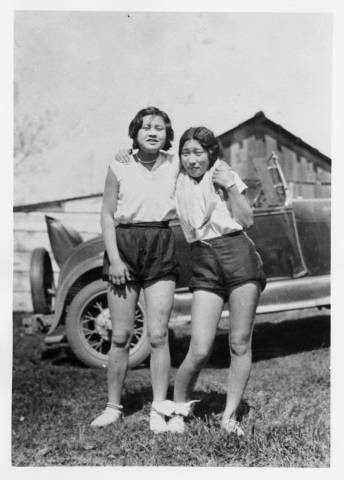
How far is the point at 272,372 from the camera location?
467 cm

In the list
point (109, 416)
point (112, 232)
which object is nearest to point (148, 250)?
point (112, 232)

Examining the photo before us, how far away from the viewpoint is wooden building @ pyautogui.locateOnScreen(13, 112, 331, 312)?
15.3ft

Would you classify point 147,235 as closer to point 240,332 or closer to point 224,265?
point 224,265

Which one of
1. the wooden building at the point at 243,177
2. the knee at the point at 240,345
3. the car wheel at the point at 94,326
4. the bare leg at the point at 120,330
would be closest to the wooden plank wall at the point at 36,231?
the wooden building at the point at 243,177

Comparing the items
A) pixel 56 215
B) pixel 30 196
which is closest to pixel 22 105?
pixel 30 196

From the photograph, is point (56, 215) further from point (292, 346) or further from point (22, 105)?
point (292, 346)

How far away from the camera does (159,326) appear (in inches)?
148

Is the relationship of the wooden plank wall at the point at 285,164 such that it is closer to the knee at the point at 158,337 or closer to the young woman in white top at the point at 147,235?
the young woman in white top at the point at 147,235

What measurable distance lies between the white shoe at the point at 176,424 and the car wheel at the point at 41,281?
176cm

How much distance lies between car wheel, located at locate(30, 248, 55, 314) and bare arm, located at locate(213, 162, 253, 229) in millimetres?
1883

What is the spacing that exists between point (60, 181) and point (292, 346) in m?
2.38

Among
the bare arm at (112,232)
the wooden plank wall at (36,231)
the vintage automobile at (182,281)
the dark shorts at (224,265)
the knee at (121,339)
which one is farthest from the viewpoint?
the vintage automobile at (182,281)

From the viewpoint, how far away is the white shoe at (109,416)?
3895 mm

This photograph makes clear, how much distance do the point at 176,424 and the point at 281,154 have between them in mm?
2500
